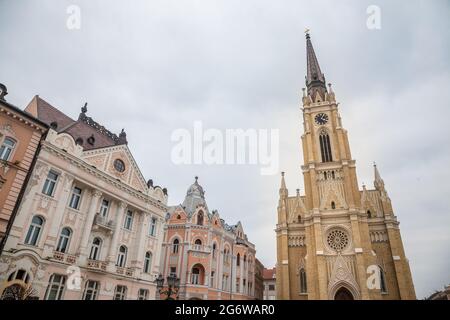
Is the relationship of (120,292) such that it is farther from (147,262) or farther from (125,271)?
(147,262)

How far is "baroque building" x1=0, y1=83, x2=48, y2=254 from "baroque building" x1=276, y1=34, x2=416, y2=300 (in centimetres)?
3242

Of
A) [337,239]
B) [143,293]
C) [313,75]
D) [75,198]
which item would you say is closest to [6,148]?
[75,198]

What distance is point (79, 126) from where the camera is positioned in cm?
2412

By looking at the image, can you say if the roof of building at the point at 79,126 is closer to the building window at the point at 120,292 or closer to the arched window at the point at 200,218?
the building window at the point at 120,292

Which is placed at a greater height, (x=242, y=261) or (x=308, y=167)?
(x=308, y=167)

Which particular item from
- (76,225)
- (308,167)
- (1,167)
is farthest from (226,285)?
(1,167)

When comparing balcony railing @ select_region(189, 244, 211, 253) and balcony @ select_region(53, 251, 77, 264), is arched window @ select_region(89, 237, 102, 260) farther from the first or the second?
balcony railing @ select_region(189, 244, 211, 253)

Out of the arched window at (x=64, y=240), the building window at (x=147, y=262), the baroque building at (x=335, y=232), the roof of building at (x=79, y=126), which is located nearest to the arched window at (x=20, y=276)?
the arched window at (x=64, y=240)

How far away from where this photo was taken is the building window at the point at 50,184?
18.5 m

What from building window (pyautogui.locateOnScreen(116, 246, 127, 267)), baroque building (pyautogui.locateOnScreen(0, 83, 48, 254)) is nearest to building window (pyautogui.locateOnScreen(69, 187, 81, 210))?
baroque building (pyautogui.locateOnScreen(0, 83, 48, 254))

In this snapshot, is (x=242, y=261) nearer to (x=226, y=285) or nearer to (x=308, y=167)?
(x=226, y=285)
